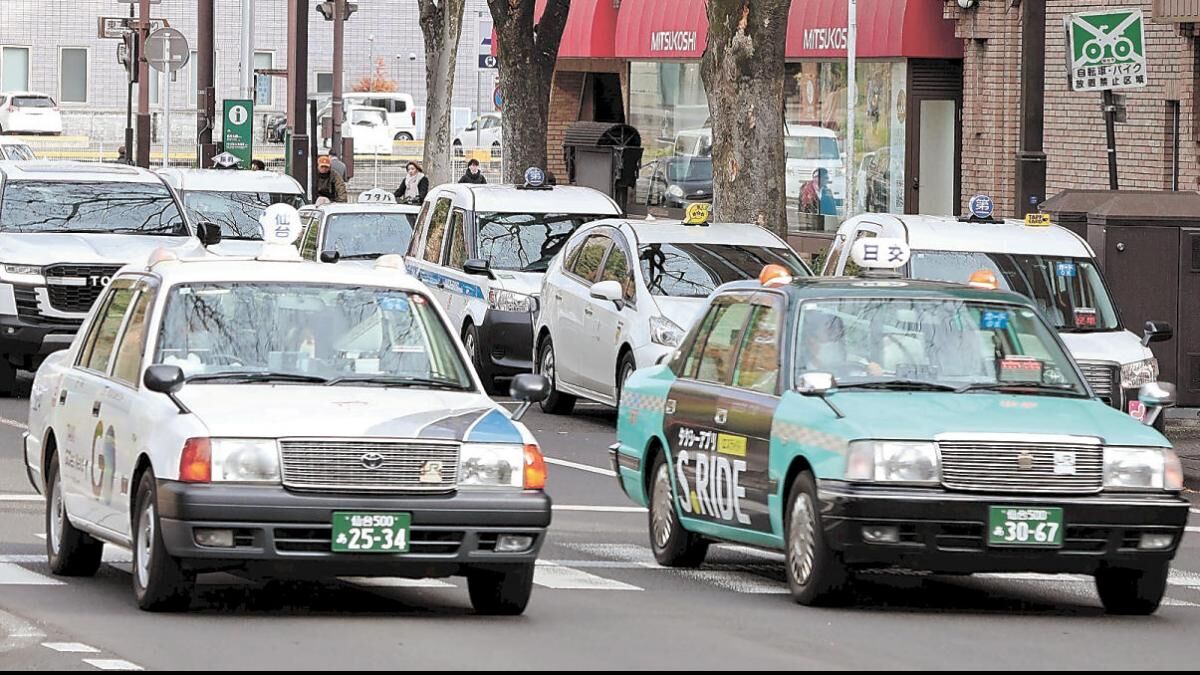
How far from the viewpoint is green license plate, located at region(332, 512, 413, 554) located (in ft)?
33.3

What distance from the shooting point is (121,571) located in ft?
40.4

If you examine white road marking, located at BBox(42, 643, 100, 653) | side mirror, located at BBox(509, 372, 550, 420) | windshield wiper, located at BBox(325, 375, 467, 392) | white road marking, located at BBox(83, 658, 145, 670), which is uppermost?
windshield wiper, located at BBox(325, 375, 467, 392)

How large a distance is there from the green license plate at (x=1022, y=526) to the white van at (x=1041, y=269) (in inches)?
290

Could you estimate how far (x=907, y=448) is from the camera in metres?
10.7

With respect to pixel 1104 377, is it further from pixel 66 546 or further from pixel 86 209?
pixel 86 209

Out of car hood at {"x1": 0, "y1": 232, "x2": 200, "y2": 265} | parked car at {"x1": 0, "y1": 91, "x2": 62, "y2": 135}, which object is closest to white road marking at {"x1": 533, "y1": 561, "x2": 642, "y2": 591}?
car hood at {"x1": 0, "y1": 232, "x2": 200, "y2": 265}

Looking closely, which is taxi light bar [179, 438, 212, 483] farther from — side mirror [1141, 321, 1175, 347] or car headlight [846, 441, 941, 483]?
side mirror [1141, 321, 1175, 347]

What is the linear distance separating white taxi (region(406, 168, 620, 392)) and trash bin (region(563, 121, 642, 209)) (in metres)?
19.2

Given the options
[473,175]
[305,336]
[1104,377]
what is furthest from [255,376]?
[473,175]

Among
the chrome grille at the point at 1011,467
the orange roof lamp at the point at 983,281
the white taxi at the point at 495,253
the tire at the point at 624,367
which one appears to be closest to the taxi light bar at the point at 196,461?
the chrome grille at the point at 1011,467

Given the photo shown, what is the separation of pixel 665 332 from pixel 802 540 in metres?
8.35

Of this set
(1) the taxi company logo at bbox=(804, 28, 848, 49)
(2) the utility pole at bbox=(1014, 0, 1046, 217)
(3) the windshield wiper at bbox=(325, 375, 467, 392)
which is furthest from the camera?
(1) the taxi company logo at bbox=(804, 28, 848, 49)

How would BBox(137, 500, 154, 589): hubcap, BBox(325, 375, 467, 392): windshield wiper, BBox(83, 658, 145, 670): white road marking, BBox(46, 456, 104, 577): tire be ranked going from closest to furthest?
1. BBox(83, 658, 145, 670): white road marking
2. BBox(137, 500, 154, 589): hubcap
3. BBox(325, 375, 467, 392): windshield wiper
4. BBox(46, 456, 104, 577): tire

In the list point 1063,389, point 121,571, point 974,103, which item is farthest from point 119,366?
point 974,103
